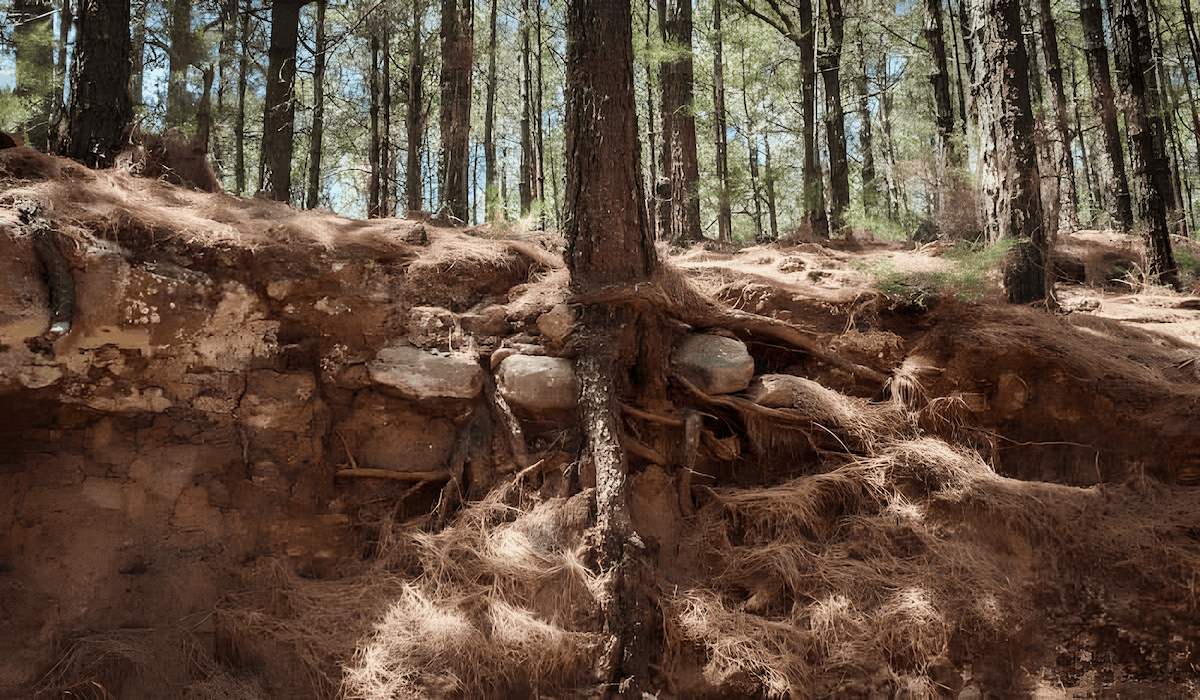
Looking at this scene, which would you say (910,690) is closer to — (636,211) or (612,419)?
(612,419)

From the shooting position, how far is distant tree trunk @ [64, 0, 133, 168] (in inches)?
218

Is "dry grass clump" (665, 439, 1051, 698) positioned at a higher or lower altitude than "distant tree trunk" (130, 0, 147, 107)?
lower

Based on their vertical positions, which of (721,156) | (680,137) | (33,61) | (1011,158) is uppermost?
(33,61)

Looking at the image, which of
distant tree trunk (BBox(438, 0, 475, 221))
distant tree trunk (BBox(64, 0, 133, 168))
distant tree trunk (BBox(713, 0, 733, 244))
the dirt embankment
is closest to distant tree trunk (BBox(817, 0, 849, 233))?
distant tree trunk (BBox(713, 0, 733, 244))

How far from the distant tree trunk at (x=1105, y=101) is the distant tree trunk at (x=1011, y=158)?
389 centimetres

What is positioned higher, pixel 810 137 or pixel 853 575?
pixel 810 137

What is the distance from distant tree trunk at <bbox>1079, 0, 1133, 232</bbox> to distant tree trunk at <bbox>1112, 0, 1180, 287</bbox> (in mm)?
717

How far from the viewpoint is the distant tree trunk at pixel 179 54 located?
8328 mm

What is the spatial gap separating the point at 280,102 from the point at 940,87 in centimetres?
902

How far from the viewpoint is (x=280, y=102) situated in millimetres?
9258

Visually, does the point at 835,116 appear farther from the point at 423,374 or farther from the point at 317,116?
the point at 317,116

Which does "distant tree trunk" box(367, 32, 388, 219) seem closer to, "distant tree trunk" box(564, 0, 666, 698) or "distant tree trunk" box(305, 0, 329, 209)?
"distant tree trunk" box(305, 0, 329, 209)

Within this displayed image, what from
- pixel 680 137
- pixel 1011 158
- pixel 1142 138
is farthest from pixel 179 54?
pixel 1142 138

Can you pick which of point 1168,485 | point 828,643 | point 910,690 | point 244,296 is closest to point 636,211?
point 244,296
